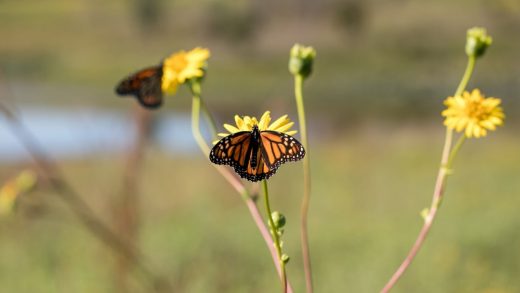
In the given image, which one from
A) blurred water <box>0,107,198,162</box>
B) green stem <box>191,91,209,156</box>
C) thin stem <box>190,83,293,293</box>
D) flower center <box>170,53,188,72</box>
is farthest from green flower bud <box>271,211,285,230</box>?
blurred water <box>0,107,198,162</box>

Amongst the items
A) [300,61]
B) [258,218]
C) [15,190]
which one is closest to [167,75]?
[300,61]

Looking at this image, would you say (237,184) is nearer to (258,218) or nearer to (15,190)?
(258,218)

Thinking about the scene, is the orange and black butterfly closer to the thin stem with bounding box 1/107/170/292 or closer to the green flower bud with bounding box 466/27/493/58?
the thin stem with bounding box 1/107/170/292

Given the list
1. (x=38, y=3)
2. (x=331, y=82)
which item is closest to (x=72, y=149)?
(x=331, y=82)

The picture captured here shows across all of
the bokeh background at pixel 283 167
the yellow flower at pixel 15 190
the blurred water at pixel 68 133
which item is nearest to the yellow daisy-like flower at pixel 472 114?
the bokeh background at pixel 283 167

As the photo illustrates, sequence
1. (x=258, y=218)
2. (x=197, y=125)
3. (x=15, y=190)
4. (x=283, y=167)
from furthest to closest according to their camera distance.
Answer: (x=283, y=167), (x=15, y=190), (x=197, y=125), (x=258, y=218)
